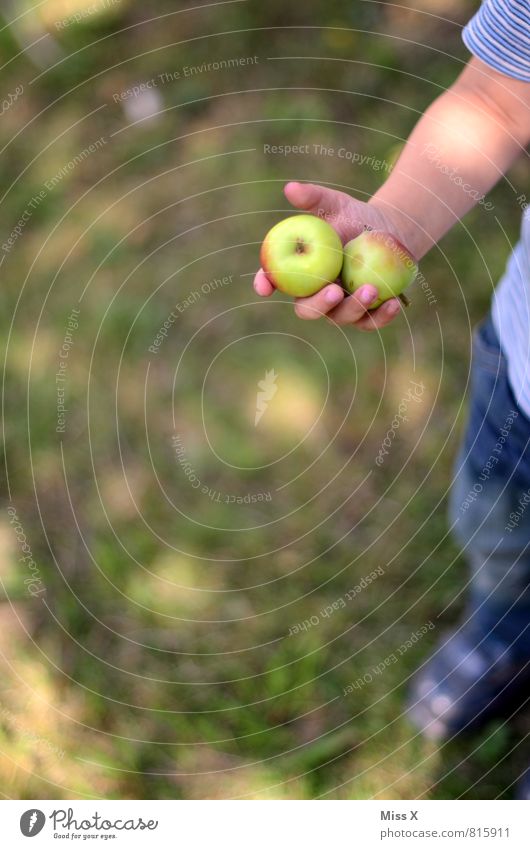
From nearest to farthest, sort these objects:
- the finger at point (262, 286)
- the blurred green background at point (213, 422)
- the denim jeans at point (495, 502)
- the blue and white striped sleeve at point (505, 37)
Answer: the blue and white striped sleeve at point (505, 37) < the finger at point (262, 286) < the denim jeans at point (495, 502) < the blurred green background at point (213, 422)

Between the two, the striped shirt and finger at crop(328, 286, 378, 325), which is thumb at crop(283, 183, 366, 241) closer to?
finger at crop(328, 286, 378, 325)

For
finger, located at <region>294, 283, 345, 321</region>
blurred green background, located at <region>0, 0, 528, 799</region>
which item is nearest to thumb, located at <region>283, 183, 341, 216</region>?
finger, located at <region>294, 283, 345, 321</region>

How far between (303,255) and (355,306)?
112mm

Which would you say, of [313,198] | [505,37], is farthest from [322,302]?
[505,37]

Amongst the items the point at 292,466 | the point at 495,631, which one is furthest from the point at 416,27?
the point at 495,631

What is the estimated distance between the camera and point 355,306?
122cm

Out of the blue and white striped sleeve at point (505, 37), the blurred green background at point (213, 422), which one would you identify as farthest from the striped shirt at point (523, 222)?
the blurred green background at point (213, 422)

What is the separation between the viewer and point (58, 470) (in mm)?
2051

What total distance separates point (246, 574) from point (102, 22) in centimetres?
183

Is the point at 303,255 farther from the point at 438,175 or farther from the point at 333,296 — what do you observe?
the point at 438,175

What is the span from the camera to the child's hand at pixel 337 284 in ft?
3.87

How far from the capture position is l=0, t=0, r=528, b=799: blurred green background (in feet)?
5.62

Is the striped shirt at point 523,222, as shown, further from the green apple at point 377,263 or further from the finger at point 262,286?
the finger at point 262,286

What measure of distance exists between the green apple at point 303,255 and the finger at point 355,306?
0.05m
